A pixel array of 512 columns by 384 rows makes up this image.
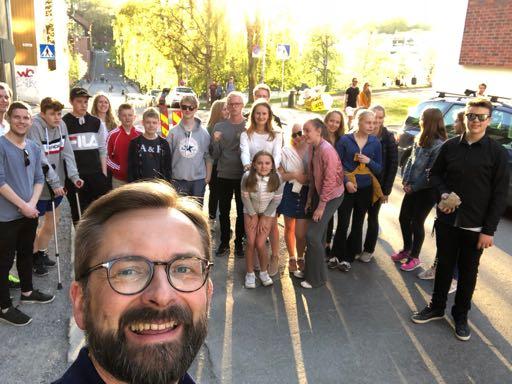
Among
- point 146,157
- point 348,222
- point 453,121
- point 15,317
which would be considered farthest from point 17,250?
point 453,121

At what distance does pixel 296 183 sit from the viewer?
4.89 meters

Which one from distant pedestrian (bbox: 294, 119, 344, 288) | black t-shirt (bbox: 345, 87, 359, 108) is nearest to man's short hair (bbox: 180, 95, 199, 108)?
distant pedestrian (bbox: 294, 119, 344, 288)

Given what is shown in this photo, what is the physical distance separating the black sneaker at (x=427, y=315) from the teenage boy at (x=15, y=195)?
3476mm

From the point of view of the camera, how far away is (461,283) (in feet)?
12.6

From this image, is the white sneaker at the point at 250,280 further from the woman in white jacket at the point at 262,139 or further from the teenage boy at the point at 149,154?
the teenage boy at the point at 149,154

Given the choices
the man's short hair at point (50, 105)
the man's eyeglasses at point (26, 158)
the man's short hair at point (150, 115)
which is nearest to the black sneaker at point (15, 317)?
the man's eyeglasses at point (26, 158)

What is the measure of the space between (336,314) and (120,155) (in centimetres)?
321

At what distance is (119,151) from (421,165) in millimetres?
3656

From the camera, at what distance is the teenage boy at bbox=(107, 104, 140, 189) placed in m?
→ 5.45

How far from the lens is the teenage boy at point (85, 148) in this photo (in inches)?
201

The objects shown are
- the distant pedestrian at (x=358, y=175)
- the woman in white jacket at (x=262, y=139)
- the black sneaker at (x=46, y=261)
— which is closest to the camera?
the black sneaker at (x=46, y=261)

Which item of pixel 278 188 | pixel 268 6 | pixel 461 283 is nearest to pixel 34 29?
pixel 268 6

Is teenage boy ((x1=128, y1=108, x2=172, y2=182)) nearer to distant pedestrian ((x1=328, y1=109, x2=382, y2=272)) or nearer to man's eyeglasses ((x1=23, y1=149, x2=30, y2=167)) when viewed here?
man's eyeglasses ((x1=23, y1=149, x2=30, y2=167))

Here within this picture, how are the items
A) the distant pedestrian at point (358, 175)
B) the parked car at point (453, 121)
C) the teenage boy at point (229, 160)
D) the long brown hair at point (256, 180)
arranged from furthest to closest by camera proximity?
the parked car at point (453, 121), the teenage boy at point (229, 160), the distant pedestrian at point (358, 175), the long brown hair at point (256, 180)
